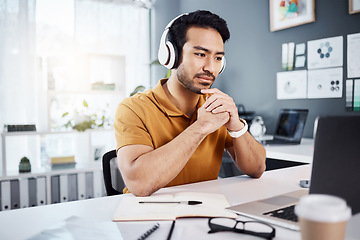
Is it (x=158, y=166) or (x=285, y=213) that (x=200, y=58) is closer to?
(x=158, y=166)

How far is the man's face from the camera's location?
54.0 inches

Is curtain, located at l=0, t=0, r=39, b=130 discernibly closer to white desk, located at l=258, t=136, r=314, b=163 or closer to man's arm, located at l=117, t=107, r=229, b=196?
white desk, located at l=258, t=136, r=314, b=163

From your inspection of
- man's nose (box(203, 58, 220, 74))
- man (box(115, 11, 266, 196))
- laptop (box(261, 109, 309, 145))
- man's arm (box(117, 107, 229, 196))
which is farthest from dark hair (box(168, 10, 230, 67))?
laptop (box(261, 109, 309, 145))

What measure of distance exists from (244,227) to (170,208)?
226mm

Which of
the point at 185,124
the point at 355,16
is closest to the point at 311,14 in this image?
the point at 355,16

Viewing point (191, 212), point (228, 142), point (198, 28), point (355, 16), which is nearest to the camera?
point (191, 212)

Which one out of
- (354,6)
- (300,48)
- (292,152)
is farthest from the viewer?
(300,48)

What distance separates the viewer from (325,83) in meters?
2.52

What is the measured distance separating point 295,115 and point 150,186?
5.92ft

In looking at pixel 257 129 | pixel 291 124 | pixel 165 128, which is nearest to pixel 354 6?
pixel 291 124

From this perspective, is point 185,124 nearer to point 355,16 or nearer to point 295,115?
point 295,115

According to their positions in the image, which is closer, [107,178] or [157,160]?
[157,160]

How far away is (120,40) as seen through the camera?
13.4 feet

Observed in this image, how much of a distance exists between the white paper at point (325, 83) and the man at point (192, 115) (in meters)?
1.34
